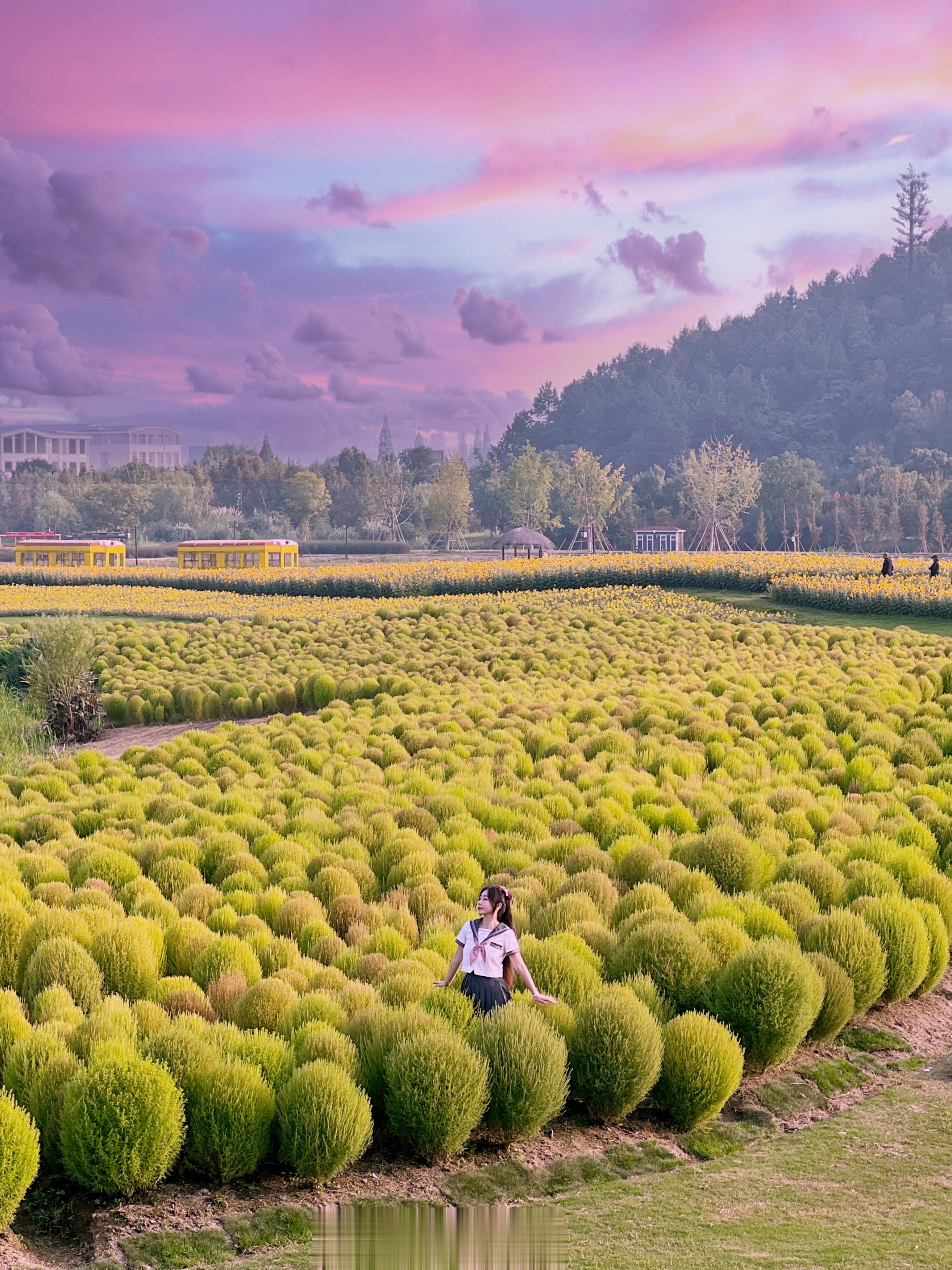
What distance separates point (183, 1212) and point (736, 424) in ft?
521

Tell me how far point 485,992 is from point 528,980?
0.29 m

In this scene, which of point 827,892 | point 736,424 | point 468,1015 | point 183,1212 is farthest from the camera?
point 736,424

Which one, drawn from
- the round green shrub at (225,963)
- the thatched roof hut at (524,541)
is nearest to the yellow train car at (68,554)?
the thatched roof hut at (524,541)

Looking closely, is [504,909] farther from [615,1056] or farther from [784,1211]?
Result: [784,1211]

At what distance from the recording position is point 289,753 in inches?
A: 591

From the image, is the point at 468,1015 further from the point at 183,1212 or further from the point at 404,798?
the point at 404,798

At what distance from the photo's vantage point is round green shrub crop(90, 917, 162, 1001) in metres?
7.94

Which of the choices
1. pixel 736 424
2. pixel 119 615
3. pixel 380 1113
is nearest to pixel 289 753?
pixel 380 1113

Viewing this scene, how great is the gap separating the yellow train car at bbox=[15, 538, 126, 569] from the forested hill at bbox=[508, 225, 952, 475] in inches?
4094

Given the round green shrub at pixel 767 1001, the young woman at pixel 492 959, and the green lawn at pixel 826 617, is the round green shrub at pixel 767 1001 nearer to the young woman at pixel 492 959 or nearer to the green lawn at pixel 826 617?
the young woman at pixel 492 959

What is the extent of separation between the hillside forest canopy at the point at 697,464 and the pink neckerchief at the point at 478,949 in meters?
80.3

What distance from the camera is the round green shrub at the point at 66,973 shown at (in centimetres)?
776

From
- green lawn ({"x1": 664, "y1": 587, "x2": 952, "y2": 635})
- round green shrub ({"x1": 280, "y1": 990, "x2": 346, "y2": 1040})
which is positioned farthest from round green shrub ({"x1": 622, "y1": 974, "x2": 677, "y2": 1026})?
green lawn ({"x1": 664, "y1": 587, "x2": 952, "y2": 635})

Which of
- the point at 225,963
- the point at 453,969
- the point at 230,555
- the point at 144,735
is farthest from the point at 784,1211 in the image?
the point at 230,555
